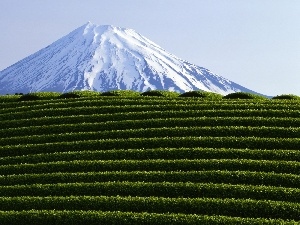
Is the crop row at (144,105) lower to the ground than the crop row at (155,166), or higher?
higher

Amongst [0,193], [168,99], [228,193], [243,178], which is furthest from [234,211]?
[168,99]

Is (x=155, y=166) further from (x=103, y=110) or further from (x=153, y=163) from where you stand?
(x=103, y=110)

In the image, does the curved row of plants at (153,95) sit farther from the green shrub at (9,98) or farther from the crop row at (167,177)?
the crop row at (167,177)

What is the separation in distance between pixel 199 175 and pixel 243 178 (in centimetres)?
197

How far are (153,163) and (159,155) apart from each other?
1336mm

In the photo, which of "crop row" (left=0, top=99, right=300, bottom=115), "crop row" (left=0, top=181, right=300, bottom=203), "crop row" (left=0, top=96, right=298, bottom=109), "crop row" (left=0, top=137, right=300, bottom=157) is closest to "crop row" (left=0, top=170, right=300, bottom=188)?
"crop row" (left=0, top=181, right=300, bottom=203)

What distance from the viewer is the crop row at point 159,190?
2206 cm

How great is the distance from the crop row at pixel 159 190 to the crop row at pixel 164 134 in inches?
271

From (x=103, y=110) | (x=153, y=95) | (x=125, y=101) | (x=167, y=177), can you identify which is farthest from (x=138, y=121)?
(x=153, y=95)

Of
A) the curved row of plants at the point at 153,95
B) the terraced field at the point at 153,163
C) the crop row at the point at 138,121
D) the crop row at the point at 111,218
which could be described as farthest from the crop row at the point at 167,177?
the curved row of plants at the point at 153,95

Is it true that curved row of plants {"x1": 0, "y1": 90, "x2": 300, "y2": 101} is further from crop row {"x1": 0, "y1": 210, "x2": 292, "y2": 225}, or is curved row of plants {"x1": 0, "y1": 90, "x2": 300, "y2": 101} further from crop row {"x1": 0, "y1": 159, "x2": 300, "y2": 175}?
crop row {"x1": 0, "y1": 210, "x2": 292, "y2": 225}

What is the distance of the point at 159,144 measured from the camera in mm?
28781

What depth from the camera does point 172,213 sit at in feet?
68.0

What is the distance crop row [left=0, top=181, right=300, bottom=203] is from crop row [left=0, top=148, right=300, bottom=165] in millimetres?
3607
